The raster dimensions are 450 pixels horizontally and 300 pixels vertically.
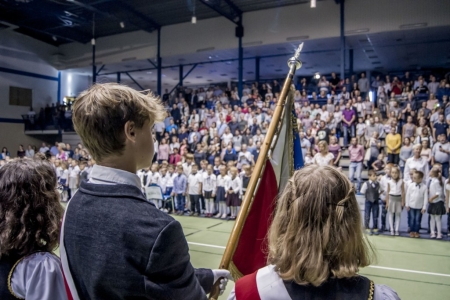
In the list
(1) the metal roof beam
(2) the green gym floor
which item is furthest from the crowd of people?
(1) the metal roof beam

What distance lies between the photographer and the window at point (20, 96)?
77.1 ft

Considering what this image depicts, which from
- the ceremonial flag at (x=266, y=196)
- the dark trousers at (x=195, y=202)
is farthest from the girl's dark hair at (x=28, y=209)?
the dark trousers at (x=195, y=202)

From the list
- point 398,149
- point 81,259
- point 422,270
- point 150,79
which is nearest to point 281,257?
point 81,259

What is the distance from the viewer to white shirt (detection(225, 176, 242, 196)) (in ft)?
35.8

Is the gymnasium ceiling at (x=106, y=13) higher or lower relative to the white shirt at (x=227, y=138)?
higher

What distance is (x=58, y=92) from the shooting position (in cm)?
2619

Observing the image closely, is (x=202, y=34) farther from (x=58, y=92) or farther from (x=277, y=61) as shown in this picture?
(x=58, y=92)

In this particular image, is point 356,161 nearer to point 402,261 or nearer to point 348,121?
point 348,121

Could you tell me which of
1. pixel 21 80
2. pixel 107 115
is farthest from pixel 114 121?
pixel 21 80

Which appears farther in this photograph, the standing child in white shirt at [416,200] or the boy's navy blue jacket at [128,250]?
the standing child in white shirt at [416,200]

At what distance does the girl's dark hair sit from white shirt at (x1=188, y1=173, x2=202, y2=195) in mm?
10163

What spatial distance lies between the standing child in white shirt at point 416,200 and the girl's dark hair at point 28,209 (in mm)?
8580

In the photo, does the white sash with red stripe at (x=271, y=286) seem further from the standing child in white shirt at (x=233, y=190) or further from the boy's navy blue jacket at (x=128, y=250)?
the standing child in white shirt at (x=233, y=190)

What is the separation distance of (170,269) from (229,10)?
761 inches
